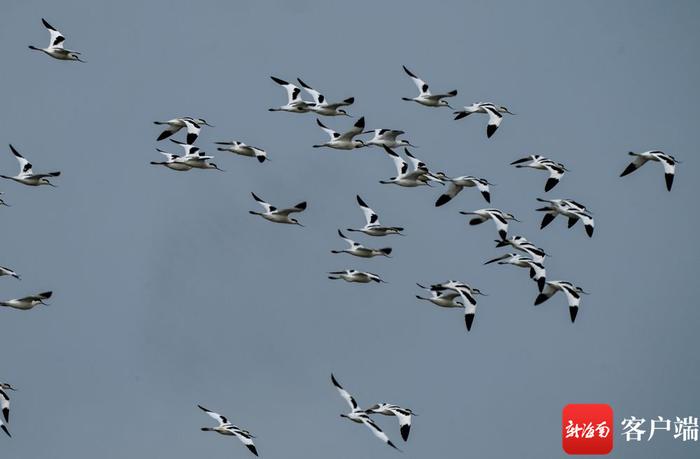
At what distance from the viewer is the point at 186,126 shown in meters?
53.0

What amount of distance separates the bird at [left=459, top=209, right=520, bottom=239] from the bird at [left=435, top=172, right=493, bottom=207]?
2.92 feet

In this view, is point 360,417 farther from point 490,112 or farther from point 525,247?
point 490,112

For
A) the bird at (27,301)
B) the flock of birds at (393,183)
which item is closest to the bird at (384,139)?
the flock of birds at (393,183)

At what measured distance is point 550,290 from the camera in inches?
2035

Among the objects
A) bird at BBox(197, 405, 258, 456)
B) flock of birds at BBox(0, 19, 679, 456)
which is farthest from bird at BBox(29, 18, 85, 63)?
bird at BBox(197, 405, 258, 456)

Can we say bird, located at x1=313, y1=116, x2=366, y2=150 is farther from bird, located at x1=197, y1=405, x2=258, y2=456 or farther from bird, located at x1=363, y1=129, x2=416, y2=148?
bird, located at x1=197, y1=405, x2=258, y2=456

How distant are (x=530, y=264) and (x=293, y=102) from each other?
7.94m

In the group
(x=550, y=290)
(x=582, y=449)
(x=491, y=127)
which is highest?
(x=491, y=127)

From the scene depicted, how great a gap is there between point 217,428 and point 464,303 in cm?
754

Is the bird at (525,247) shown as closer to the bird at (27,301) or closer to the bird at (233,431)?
the bird at (233,431)

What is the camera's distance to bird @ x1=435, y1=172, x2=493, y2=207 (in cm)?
5328

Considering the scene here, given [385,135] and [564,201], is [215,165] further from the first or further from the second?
[564,201]

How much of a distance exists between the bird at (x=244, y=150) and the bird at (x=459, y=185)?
4.92 metres

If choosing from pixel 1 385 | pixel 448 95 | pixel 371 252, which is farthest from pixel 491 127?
pixel 1 385
